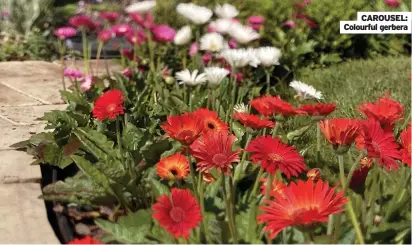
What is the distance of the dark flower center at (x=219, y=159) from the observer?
1.72m

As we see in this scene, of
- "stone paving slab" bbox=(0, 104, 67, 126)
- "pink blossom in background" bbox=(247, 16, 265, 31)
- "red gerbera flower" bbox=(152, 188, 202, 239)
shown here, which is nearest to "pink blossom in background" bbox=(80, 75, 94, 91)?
"stone paving slab" bbox=(0, 104, 67, 126)

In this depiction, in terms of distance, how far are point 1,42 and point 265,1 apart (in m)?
2.17

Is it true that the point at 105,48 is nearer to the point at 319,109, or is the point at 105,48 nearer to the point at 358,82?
the point at 358,82

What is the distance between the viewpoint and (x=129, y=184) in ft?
7.38

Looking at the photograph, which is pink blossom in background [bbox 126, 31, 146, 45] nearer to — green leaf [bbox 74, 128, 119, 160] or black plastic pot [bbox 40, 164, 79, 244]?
black plastic pot [bbox 40, 164, 79, 244]

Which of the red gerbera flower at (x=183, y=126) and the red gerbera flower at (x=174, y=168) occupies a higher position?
the red gerbera flower at (x=183, y=126)

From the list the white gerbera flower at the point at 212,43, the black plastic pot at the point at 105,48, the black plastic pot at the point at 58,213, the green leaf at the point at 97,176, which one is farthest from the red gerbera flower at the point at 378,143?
the black plastic pot at the point at 105,48

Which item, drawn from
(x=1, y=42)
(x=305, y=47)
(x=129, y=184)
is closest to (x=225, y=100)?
(x=129, y=184)

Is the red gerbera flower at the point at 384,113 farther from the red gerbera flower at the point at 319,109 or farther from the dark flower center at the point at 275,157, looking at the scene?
the dark flower center at the point at 275,157

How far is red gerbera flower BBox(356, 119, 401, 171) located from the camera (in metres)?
1.80

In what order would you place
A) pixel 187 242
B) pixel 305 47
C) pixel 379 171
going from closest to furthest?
1. pixel 187 242
2. pixel 379 171
3. pixel 305 47

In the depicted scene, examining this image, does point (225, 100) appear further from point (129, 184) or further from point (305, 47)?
point (305, 47)

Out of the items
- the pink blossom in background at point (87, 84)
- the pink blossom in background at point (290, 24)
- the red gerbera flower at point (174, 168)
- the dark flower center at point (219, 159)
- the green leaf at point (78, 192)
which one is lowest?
the green leaf at point (78, 192)

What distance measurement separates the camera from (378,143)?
1816 millimetres
